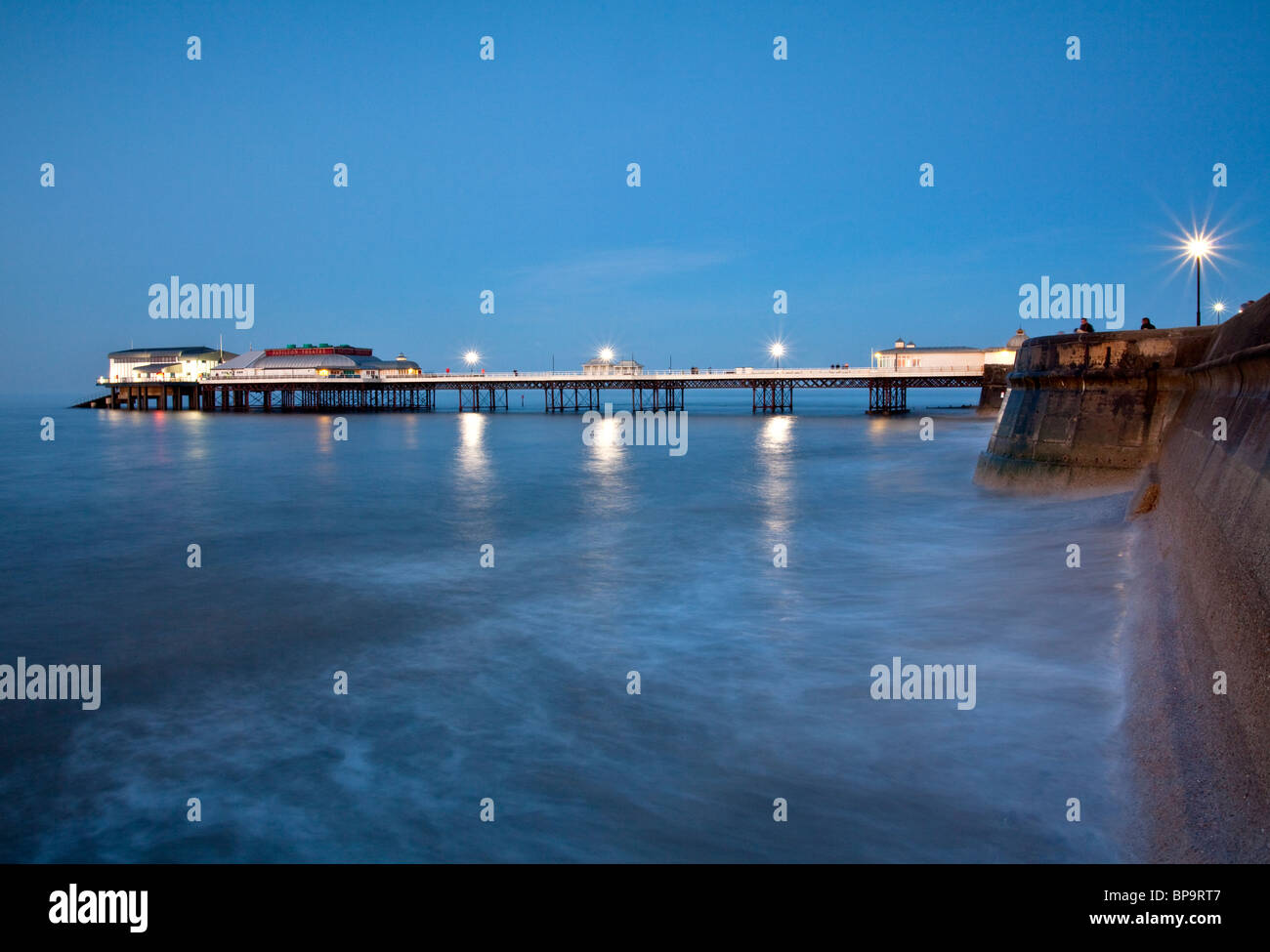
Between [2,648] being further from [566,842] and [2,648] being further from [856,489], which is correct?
[856,489]

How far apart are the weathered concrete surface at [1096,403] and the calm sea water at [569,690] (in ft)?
3.24

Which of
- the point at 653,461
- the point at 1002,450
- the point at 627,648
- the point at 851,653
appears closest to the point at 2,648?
the point at 627,648

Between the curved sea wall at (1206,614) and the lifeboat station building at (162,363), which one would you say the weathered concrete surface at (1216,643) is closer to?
the curved sea wall at (1206,614)

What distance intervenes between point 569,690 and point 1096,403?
458 inches

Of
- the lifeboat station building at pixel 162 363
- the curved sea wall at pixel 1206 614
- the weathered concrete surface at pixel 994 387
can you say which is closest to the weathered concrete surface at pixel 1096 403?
the curved sea wall at pixel 1206 614

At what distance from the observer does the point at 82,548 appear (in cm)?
1577

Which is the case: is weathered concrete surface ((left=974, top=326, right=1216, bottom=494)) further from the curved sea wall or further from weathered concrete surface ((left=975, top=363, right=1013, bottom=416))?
weathered concrete surface ((left=975, top=363, right=1013, bottom=416))

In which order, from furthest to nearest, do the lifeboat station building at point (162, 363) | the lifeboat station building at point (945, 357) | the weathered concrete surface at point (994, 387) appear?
the lifeboat station building at point (162, 363), the lifeboat station building at point (945, 357), the weathered concrete surface at point (994, 387)

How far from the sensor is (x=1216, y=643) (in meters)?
5.31

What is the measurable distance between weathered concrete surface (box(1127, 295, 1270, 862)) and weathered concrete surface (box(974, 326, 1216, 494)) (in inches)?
231

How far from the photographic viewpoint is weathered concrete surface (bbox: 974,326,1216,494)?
46.5 ft

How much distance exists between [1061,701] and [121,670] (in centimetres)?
863

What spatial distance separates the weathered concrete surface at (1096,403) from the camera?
14.2 meters

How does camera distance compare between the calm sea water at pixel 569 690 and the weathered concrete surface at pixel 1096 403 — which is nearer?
the calm sea water at pixel 569 690
